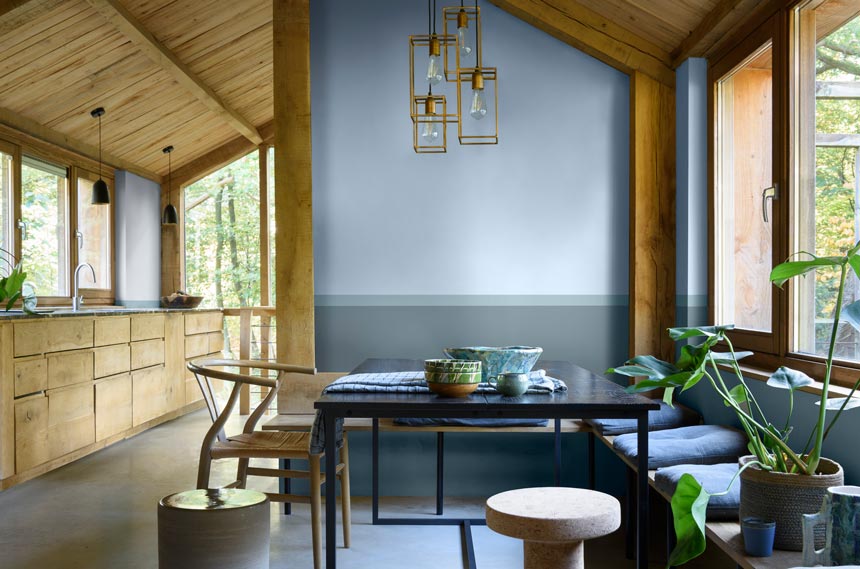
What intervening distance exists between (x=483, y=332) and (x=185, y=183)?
5.59 metres

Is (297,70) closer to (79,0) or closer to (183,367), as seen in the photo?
(79,0)

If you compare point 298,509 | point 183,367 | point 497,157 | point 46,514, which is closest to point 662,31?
point 497,157

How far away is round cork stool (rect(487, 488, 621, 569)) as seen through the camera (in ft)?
7.29

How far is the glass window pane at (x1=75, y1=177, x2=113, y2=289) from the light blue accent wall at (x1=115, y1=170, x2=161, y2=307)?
125 mm

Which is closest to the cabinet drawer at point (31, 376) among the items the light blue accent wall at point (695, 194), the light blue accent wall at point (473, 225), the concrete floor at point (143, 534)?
the concrete floor at point (143, 534)

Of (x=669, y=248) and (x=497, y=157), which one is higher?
(x=497, y=157)

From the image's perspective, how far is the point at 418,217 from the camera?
4.33 meters

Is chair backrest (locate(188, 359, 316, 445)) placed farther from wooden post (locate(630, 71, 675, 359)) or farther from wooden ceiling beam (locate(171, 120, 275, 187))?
wooden ceiling beam (locate(171, 120, 275, 187))

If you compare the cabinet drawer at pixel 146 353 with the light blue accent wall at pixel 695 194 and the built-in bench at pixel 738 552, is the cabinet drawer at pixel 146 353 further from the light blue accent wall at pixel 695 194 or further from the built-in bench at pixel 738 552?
the built-in bench at pixel 738 552

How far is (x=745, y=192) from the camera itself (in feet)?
11.7

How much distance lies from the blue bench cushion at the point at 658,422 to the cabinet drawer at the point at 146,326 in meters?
3.89

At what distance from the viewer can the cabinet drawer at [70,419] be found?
490cm

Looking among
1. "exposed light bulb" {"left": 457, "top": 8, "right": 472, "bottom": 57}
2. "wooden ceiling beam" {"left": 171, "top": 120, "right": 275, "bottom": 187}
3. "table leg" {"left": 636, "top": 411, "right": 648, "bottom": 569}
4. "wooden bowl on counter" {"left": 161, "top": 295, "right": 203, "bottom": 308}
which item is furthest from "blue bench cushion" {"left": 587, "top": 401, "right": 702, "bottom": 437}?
"wooden ceiling beam" {"left": 171, "top": 120, "right": 275, "bottom": 187}

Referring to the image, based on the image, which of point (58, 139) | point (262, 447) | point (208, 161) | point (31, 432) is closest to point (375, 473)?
point (262, 447)
